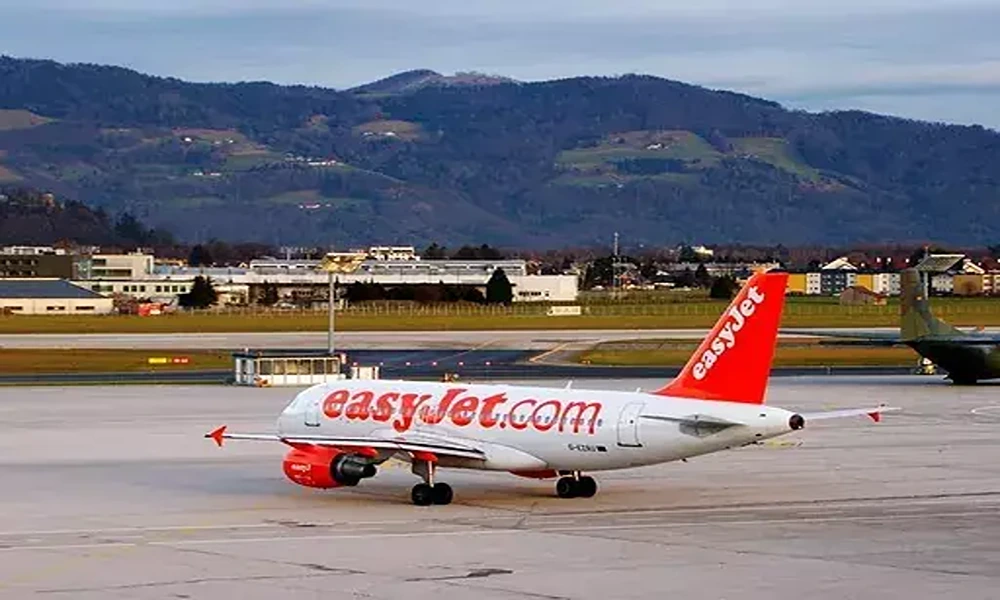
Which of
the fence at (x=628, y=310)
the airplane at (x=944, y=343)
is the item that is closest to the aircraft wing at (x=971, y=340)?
the airplane at (x=944, y=343)

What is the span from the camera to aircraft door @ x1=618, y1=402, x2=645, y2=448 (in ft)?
137

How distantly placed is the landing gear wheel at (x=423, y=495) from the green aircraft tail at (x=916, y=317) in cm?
4264

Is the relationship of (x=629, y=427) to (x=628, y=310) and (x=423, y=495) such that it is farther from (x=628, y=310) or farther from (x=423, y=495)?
(x=628, y=310)

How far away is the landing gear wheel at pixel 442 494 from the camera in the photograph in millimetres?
43594

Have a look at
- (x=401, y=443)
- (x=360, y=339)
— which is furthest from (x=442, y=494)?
(x=360, y=339)

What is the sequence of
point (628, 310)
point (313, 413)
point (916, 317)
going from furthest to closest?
1. point (628, 310)
2. point (916, 317)
3. point (313, 413)

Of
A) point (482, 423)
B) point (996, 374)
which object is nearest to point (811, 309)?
point (996, 374)

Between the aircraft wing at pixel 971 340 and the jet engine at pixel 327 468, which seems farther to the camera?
the aircraft wing at pixel 971 340

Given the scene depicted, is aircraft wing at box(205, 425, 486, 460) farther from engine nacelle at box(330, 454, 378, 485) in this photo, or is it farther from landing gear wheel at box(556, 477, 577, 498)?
landing gear wheel at box(556, 477, 577, 498)

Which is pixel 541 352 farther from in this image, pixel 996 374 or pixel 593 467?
pixel 593 467

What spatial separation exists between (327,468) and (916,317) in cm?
4373

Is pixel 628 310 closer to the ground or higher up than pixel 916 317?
closer to the ground

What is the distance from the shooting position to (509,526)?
40031mm

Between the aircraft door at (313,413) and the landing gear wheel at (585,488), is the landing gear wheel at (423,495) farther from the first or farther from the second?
the aircraft door at (313,413)
